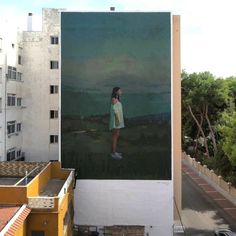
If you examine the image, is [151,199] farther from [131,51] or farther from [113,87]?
[131,51]

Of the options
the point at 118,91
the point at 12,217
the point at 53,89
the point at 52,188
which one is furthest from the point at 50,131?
the point at 12,217

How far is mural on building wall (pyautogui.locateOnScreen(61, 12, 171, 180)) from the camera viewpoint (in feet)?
90.0

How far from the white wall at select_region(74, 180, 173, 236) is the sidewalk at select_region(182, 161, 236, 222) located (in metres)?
8.21

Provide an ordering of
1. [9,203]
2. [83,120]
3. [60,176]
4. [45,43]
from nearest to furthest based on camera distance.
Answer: [9,203] → [60,176] → [83,120] → [45,43]

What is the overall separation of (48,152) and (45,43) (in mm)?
8279

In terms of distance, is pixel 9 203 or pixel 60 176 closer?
pixel 9 203

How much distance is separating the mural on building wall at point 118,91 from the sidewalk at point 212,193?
34.1 feet

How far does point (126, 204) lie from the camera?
27.6 metres

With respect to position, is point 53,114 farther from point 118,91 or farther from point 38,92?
point 118,91

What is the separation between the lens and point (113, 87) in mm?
27578

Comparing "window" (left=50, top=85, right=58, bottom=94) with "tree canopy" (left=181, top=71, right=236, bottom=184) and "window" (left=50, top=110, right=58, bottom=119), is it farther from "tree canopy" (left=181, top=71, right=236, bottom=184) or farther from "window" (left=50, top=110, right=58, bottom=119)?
"tree canopy" (left=181, top=71, right=236, bottom=184)

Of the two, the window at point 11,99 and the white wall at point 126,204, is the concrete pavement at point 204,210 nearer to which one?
the white wall at point 126,204

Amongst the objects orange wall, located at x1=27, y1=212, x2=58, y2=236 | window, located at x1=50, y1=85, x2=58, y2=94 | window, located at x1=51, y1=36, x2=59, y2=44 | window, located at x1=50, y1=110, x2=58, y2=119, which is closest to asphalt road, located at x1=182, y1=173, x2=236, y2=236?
window, located at x1=50, y1=110, x2=58, y2=119

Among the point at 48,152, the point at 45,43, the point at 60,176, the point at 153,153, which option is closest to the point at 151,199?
the point at 153,153
